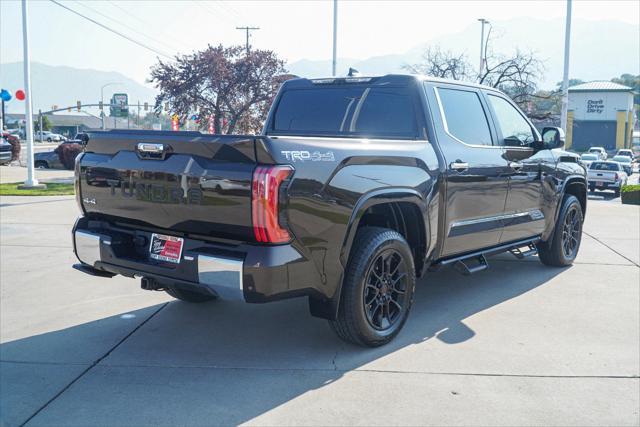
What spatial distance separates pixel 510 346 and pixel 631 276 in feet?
10.3

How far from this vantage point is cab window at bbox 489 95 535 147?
610 centimetres

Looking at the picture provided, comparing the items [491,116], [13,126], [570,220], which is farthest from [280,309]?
[13,126]

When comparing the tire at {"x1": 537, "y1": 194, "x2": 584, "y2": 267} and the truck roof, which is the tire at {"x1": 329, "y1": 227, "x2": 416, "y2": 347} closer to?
the truck roof

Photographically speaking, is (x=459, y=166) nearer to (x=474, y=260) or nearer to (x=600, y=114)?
(x=474, y=260)

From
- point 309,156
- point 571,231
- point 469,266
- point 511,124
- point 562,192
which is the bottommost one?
point 469,266

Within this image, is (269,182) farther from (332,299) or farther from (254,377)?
(254,377)

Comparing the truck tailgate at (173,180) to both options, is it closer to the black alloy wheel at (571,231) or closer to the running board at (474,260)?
the running board at (474,260)

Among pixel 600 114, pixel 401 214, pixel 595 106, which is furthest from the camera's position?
pixel 600 114

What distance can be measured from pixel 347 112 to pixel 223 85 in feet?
68.6

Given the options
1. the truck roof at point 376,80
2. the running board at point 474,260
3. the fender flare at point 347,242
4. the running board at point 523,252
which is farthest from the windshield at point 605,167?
the fender flare at point 347,242

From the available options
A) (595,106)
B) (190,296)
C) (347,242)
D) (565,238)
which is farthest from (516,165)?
(595,106)

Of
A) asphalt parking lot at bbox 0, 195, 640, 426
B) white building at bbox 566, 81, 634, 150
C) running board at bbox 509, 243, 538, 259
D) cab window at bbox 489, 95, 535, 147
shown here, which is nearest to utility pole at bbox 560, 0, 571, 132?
running board at bbox 509, 243, 538, 259

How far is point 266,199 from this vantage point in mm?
3537

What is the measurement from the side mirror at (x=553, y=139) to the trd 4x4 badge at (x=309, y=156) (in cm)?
341
